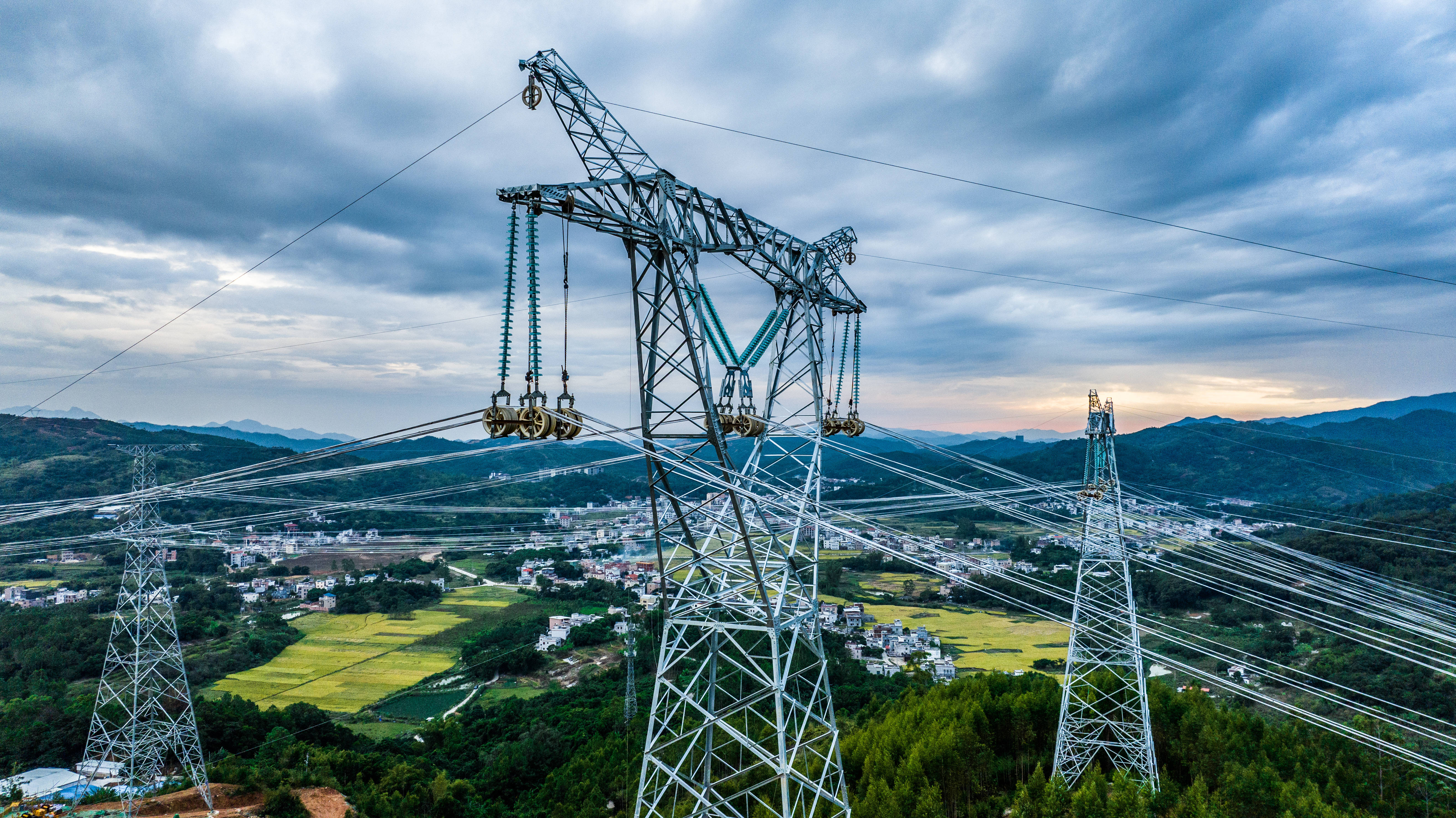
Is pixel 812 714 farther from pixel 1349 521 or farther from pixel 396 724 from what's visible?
pixel 1349 521

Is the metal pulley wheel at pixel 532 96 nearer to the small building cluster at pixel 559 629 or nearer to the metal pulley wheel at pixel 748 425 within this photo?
the metal pulley wheel at pixel 748 425

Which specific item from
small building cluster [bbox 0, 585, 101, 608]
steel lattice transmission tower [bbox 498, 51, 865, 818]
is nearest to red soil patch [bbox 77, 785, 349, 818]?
steel lattice transmission tower [bbox 498, 51, 865, 818]

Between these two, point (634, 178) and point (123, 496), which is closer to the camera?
point (634, 178)

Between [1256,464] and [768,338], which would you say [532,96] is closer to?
[768,338]

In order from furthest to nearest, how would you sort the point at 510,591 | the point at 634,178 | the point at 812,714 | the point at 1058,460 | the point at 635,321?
the point at 1058,460 → the point at 510,591 → the point at 812,714 → the point at 635,321 → the point at 634,178

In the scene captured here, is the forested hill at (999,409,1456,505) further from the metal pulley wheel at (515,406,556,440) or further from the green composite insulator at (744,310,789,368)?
the metal pulley wheel at (515,406,556,440)

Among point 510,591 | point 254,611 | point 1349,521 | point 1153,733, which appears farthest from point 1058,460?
point 254,611
